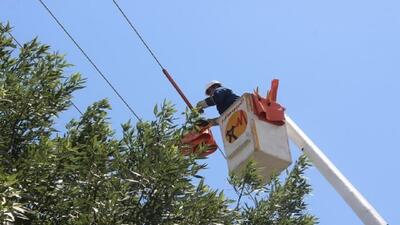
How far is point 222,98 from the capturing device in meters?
10.8

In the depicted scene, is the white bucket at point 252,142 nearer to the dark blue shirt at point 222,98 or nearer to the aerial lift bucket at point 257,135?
the aerial lift bucket at point 257,135

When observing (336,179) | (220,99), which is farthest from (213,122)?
(336,179)

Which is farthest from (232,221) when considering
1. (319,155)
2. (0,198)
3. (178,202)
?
(0,198)

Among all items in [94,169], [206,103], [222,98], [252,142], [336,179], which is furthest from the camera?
[206,103]

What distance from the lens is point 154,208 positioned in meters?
7.12

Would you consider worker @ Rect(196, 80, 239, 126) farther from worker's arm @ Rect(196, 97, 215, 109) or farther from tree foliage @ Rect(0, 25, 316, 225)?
tree foliage @ Rect(0, 25, 316, 225)

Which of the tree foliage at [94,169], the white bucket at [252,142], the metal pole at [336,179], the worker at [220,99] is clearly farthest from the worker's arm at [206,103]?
the tree foliage at [94,169]

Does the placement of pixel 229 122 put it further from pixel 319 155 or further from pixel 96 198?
pixel 96 198

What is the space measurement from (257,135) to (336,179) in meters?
1.17

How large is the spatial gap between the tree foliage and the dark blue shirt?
2.81 metres

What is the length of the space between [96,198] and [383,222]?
107 inches

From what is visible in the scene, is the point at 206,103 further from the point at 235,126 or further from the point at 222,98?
the point at 235,126

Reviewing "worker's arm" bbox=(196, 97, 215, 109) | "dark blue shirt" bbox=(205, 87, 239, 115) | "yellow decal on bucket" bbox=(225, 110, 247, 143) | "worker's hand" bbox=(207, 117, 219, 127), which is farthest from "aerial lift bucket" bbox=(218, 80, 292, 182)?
"worker's arm" bbox=(196, 97, 215, 109)

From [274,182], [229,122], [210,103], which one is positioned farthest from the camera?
[210,103]
